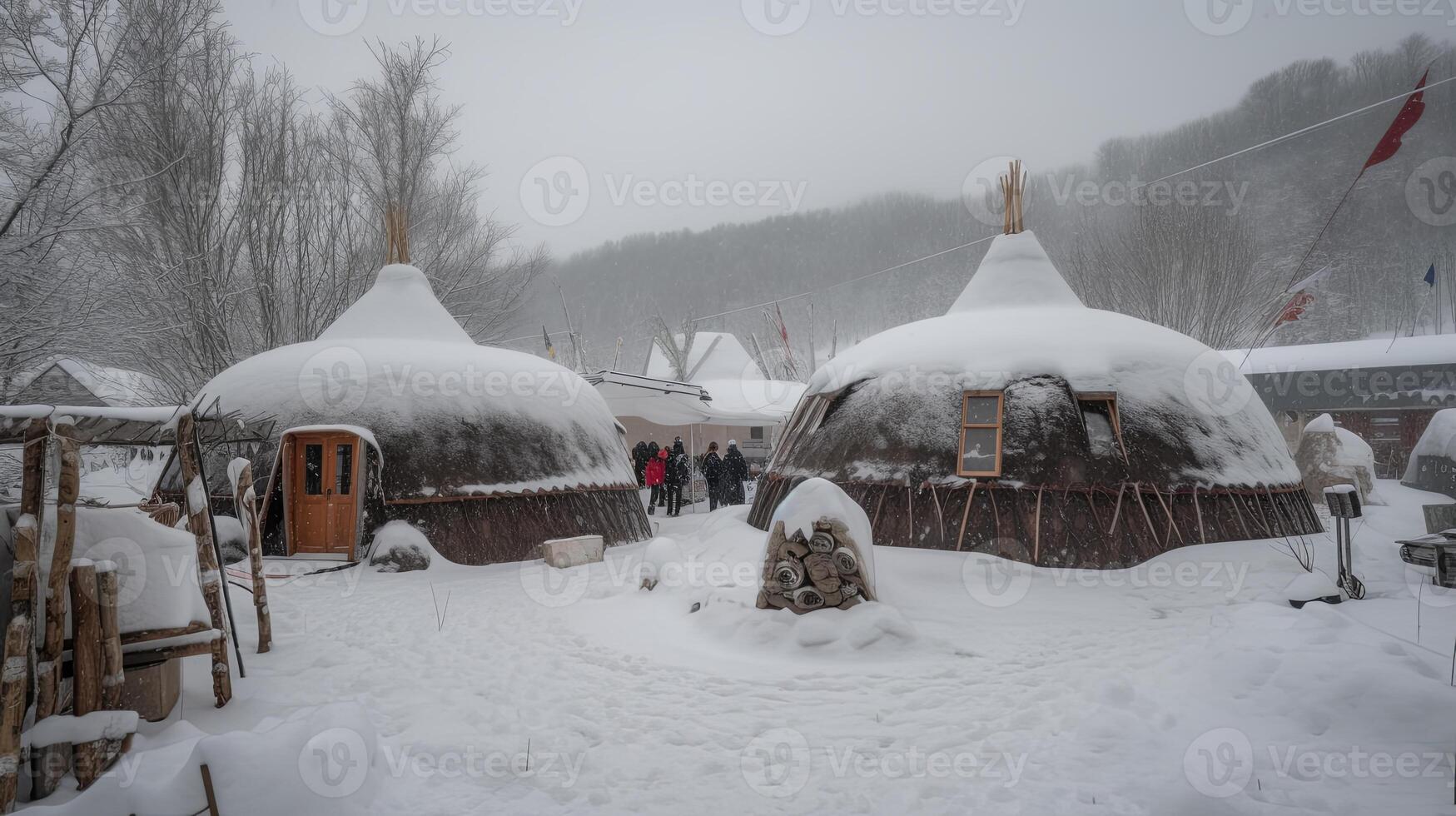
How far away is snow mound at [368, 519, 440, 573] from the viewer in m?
8.70

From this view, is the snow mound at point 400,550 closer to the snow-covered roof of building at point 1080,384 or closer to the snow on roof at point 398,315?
the snow on roof at point 398,315

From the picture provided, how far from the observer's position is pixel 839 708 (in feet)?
14.1

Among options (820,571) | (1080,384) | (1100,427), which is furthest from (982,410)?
(820,571)

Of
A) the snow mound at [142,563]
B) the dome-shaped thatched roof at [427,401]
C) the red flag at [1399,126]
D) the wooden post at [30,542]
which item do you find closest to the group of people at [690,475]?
the dome-shaped thatched roof at [427,401]

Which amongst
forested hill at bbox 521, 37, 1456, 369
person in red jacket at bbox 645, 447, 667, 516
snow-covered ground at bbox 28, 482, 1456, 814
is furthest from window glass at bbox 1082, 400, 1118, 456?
person in red jacket at bbox 645, 447, 667, 516

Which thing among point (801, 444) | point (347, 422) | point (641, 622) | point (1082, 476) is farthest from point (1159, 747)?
point (347, 422)

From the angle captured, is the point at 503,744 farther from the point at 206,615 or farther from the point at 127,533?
the point at 127,533

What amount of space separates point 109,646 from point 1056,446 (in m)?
8.33

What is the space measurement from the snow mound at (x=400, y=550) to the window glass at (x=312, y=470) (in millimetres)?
1109

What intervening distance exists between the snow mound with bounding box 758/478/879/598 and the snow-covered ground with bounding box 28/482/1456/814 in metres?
0.41

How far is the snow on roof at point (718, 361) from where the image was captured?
3186cm

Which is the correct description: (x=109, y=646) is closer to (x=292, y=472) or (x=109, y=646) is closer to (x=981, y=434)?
(x=292, y=472)

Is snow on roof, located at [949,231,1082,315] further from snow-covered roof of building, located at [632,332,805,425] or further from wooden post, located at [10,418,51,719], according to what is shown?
wooden post, located at [10,418,51,719]

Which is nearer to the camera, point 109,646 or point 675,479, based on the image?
point 109,646
